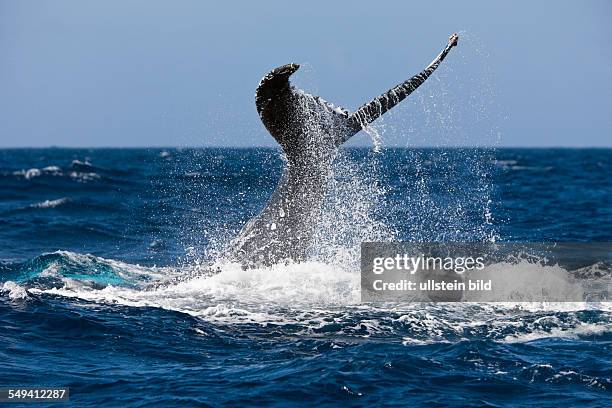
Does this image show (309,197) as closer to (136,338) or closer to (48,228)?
(136,338)

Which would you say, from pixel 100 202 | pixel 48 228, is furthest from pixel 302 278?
pixel 100 202

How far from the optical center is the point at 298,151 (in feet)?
35.6

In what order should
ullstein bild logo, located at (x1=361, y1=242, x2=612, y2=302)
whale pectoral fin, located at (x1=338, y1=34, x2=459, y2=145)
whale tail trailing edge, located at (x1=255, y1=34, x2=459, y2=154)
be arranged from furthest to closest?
ullstein bild logo, located at (x1=361, y1=242, x2=612, y2=302), whale pectoral fin, located at (x1=338, y1=34, x2=459, y2=145), whale tail trailing edge, located at (x1=255, y1=34, x2=459, y2=154)

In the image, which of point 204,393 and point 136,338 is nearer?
point 204,393

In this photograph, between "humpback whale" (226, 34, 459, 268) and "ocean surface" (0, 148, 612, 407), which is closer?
"ocean surface" (0, 148, 612, 407)

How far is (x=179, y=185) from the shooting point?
3431cm

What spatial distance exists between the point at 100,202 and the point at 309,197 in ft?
53.9

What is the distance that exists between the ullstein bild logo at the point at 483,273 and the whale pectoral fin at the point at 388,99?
2.35 m

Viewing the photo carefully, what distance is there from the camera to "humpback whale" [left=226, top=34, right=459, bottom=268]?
9.52 meters

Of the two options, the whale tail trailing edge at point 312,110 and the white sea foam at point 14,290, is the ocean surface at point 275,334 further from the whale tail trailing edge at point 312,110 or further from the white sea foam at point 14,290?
the whale tail trailing edge at point 312,110

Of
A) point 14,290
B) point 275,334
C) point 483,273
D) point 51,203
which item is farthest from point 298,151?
point 51,203

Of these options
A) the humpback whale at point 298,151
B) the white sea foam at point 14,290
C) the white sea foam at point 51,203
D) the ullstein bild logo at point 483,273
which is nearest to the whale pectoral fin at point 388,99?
the humpback whale at point 298,151

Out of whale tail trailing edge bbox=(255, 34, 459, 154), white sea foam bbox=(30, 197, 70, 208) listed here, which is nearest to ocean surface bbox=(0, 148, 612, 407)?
whale tail trailing edge bbox=(255, 34, 459, 154)

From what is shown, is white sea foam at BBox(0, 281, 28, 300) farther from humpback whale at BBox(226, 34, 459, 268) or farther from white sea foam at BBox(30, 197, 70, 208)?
white sea foam at BBox(30, 197, 70, 208)
